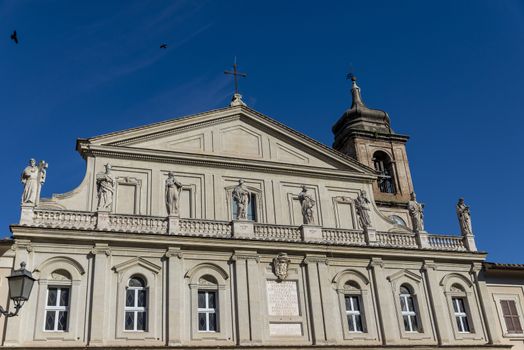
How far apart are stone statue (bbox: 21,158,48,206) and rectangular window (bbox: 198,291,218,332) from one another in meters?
7.22

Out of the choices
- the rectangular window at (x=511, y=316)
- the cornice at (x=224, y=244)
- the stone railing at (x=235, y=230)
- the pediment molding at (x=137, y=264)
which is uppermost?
the stone railing at (x=235, y=230)

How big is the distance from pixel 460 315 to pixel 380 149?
12398 millimetres

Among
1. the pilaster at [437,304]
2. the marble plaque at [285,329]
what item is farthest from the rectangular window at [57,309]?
the pilaster at [437,304]

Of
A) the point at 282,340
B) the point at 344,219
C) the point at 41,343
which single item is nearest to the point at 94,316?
the point at 41,343

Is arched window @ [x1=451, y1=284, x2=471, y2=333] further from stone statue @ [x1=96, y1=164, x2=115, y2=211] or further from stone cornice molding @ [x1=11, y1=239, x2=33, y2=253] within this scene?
stone cornice molding @ [x1=11, y1=239, x2=33, y2=253]

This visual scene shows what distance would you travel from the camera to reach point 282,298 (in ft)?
76.7

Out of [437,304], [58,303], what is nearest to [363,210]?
[437,304]

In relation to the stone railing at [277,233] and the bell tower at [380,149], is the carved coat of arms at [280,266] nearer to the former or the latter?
the stone railing at [277,233]

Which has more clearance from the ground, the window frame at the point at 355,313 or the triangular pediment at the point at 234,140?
the triangular pediment at the point at 234,140

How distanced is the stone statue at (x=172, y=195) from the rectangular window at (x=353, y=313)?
807 cm

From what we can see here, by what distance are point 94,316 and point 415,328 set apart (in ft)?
43.9

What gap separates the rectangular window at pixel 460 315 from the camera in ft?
84.4

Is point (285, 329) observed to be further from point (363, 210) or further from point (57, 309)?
point (57, 309)

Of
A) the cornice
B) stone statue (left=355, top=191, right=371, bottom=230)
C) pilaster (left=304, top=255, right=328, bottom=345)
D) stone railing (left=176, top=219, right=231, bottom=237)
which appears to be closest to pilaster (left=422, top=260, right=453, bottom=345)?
the cornice
